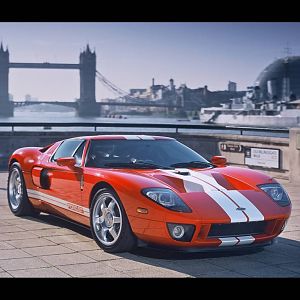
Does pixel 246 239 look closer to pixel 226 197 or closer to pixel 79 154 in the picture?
pixel 226 197

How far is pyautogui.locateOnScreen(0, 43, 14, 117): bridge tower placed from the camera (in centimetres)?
3595

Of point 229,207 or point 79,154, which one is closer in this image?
point 229,207

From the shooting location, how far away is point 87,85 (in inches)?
2158

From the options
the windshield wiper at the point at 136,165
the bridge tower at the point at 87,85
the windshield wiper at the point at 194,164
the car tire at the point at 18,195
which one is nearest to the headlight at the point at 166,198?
the windshield wiper at the point at 136,165

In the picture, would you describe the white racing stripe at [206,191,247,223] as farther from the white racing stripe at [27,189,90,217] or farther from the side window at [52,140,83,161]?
the side window at [52,140,83,161]

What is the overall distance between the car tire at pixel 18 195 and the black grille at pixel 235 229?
320cm

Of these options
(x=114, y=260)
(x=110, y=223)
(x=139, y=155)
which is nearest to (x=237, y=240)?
(x=114, y=260)

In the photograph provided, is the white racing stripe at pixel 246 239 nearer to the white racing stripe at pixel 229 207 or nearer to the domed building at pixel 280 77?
the white racing stripe at pixel 229 207

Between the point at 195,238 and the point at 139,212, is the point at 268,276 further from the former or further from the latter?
the point at 139,212

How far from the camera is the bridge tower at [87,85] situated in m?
45.7

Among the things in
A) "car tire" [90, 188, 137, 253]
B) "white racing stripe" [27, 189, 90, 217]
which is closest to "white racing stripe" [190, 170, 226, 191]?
"car tire" [90, 188, 137, 253]

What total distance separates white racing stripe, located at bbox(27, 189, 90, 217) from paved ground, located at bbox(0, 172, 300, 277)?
1.05ft

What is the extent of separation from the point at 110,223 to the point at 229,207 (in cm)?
121
